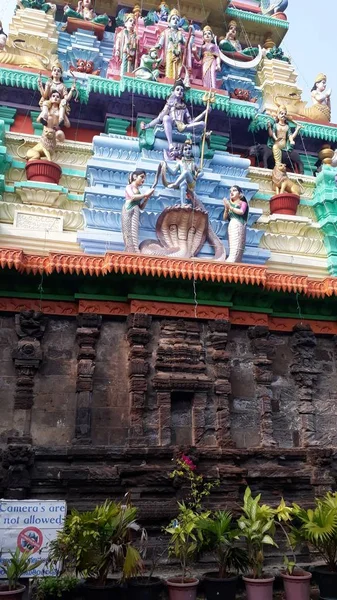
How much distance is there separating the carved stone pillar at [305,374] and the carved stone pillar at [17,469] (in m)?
5.23

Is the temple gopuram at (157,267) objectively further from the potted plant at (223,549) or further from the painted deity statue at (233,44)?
the potted plant at (223,549)

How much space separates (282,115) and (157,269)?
8666 mm

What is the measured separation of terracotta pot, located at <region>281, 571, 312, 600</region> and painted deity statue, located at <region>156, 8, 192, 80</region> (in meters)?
14.0

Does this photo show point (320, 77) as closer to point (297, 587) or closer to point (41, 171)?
point (41, 171)

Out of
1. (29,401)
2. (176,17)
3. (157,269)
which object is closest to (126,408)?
(29,401)

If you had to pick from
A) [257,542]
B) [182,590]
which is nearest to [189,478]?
[257,542]

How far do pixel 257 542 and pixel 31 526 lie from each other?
2.74 meters

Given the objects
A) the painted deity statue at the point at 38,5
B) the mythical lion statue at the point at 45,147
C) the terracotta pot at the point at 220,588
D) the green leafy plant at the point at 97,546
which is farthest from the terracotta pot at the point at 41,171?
the terracotta pot at the point at 220,588

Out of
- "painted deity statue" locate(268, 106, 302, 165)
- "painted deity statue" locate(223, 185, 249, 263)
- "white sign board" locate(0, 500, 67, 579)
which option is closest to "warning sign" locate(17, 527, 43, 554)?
"white sign board" locate(0, 500, 67, 579)

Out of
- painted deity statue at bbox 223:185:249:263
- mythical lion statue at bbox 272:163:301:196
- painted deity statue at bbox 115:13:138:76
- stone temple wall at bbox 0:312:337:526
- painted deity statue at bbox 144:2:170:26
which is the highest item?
painted deity statue at bbox 144:2:170:26

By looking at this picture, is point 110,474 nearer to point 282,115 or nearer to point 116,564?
point 116,564

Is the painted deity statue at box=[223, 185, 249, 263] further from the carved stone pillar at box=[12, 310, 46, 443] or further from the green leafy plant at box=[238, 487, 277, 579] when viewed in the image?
the green leafy plant at box=[238, 487, 277, 579]

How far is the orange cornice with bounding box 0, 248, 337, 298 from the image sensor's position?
9.13m

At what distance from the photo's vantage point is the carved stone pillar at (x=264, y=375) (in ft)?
32.7
